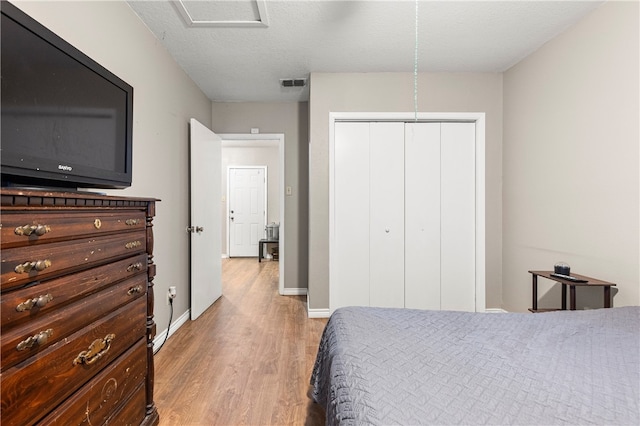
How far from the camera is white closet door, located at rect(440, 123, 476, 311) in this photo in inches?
120

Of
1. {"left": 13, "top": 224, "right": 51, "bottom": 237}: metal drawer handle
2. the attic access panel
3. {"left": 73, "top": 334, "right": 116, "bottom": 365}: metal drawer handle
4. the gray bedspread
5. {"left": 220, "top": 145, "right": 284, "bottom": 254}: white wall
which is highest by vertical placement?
the attic access panel

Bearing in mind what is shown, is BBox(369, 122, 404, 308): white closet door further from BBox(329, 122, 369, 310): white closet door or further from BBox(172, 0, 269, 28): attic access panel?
BBox(172, 0, 269, 28): attic access panel

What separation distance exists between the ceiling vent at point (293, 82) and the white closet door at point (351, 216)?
66cm

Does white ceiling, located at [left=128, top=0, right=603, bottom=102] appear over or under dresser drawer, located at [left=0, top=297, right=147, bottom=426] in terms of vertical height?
over

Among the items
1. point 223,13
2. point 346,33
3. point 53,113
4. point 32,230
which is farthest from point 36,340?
point 346,33

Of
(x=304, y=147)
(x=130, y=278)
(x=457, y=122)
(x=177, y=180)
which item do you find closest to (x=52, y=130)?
(x=130, y=278)

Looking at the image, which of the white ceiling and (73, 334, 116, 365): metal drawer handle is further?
the white ceiling

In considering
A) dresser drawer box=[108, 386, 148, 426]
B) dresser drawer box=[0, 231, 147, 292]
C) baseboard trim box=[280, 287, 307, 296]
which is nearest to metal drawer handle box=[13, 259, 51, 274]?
dresser drawer box=[0, 231, 147, 292]

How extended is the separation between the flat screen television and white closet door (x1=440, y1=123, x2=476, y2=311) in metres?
2.83

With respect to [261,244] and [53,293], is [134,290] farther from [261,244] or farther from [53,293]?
[261,244]

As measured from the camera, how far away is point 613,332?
121 cm

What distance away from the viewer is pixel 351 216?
9.95ft

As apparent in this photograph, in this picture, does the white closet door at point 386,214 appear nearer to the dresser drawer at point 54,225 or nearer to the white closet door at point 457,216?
the white closet door at point 457,216

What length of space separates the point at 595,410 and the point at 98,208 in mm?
1649
